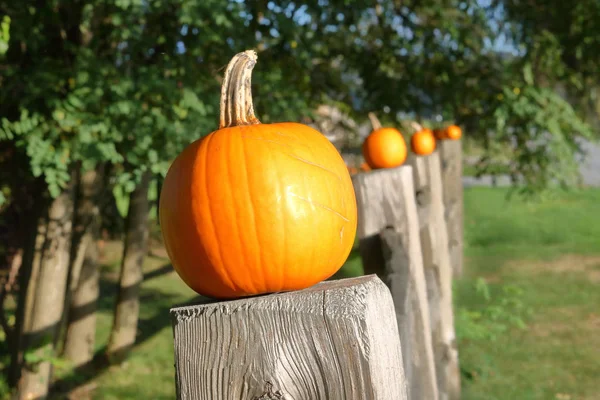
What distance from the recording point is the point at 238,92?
171 centimetres

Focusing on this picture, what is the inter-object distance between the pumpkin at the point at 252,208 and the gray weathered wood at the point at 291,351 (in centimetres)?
19

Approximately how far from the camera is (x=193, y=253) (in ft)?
5.44

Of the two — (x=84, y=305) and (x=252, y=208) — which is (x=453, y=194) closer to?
(x=84, y=305)

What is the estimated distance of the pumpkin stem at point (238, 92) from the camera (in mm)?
1695

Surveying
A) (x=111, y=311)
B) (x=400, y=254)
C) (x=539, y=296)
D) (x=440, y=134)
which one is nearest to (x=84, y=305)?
(x=111, y=311)

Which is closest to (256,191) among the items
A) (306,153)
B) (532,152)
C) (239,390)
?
(306,153)

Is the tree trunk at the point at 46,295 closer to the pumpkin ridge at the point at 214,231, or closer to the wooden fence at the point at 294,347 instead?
the pumpkin ridge at the point at 214,231

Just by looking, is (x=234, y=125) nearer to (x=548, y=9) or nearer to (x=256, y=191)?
(x=256, y=191)

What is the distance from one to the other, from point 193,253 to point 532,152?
639 cm

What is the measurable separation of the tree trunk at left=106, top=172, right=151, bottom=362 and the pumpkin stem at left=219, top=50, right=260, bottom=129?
494cm

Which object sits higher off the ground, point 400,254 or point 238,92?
point 238,92

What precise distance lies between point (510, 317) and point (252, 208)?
4.28 meters

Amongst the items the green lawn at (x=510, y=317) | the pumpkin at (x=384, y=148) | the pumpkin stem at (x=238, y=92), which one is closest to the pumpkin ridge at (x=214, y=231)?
the pumpkin stem at (x=238, y=92)

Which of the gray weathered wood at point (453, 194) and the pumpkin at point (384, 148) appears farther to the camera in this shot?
the gray weathered wood at point (453, 194)
